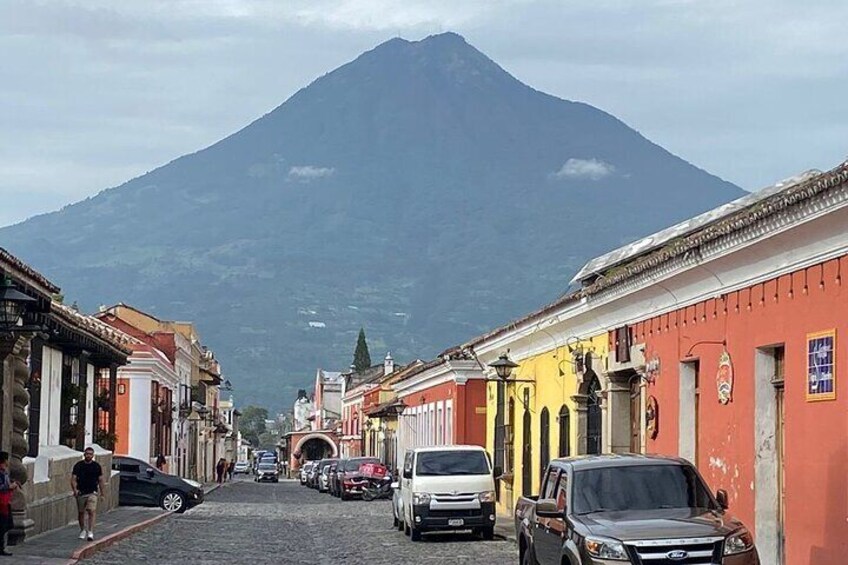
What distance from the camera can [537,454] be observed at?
107 feet

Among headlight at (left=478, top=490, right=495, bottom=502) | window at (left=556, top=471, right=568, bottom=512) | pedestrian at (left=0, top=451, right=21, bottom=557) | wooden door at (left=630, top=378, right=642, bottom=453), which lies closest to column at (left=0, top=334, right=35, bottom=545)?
pedestrian at (left=0, top=451, right=21, bottom=557)

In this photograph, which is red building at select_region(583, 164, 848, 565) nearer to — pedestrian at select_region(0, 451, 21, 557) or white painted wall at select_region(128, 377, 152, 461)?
pedestrian at select_region(0, 451, 21, 557)

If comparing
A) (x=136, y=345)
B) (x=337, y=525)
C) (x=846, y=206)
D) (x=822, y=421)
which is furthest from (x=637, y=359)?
(x=136, y=345)

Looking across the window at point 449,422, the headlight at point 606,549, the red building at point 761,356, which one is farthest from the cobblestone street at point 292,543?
the headlight at point 606,549

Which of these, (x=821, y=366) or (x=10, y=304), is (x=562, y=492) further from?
(x=10, y=304)

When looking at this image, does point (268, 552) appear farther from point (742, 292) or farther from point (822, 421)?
point (822, 421)

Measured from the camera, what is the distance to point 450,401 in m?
46.8

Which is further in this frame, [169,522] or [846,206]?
[169,522]

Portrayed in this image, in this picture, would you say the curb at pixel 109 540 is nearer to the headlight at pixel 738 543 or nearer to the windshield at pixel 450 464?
the windshield at pixel 450 464

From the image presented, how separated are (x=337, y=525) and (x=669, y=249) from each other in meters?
17.0

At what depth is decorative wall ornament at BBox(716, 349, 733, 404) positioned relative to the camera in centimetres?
1916

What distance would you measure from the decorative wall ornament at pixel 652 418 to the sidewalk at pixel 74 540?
8.72 m

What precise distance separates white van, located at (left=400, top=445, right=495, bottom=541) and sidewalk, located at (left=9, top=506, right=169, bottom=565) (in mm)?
5597

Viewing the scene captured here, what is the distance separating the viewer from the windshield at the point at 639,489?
585 inches
